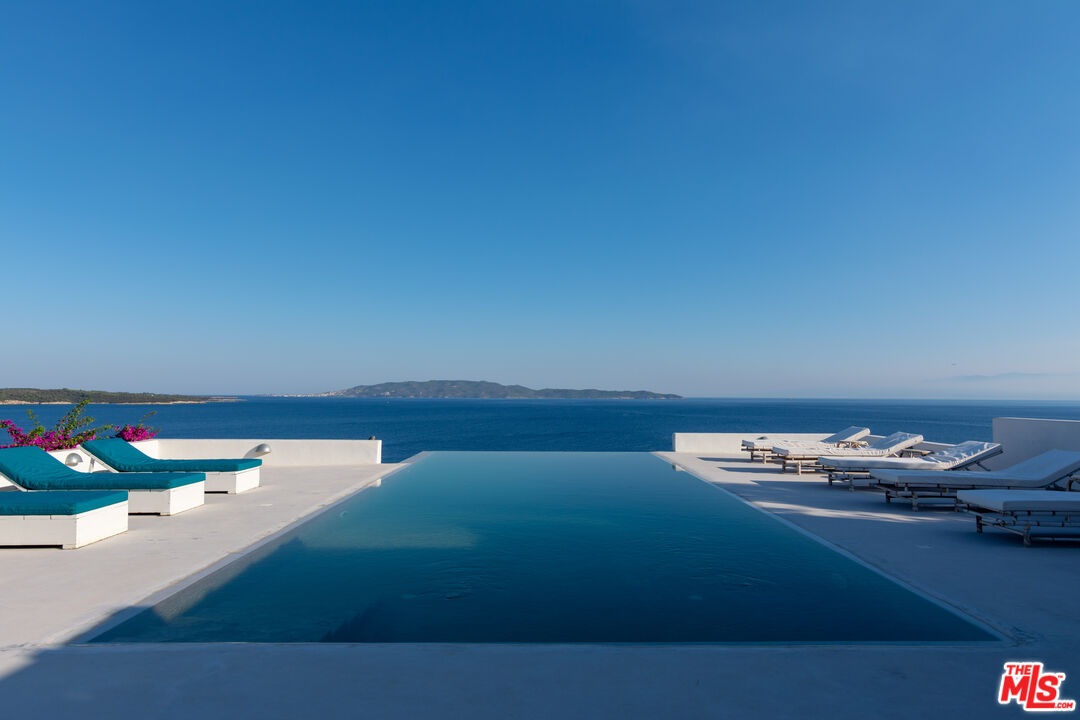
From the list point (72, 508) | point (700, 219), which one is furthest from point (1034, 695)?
point (700, 219)

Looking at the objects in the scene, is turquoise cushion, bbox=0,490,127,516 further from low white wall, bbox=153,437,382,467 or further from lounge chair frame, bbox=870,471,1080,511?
lounge chair frame, bbox=870,471,1080,511

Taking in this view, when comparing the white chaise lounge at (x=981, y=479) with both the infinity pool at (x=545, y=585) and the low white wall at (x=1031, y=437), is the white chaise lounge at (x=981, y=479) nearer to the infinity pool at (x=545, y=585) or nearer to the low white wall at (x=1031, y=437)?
the low white wall at (x=1031, y=437)

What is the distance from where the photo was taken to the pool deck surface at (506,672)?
2.51 metres

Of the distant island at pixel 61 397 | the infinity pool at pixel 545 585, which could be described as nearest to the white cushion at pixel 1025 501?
the infinity pool at pixel 545 585

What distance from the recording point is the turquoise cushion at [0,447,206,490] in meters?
6.41

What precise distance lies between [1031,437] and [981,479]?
3.54 m

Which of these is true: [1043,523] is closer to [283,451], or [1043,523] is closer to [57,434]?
[283,451]

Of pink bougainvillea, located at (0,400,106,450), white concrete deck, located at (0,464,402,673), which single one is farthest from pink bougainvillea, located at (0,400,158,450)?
white concrete deck, located at (0,464,402,673)

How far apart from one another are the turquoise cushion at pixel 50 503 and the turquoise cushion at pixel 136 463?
240cm

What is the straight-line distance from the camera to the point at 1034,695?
2.68 m

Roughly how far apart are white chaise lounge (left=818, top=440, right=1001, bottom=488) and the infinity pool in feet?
8.95

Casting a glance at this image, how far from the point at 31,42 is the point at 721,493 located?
15741mm

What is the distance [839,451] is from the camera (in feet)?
36.3

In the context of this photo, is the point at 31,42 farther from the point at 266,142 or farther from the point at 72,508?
the point at 72,508
